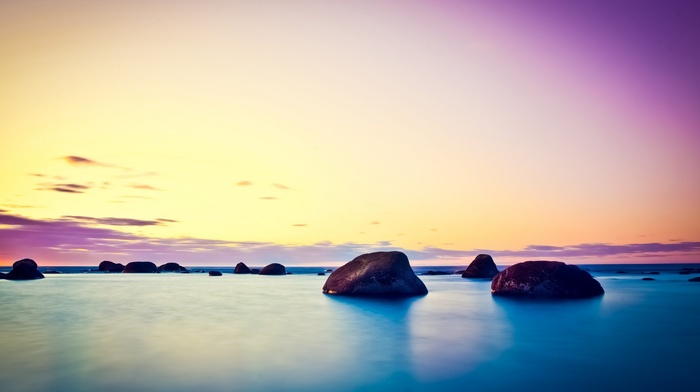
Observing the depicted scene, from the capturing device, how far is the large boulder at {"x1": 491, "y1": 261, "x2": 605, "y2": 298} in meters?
24.1

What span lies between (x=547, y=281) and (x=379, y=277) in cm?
936

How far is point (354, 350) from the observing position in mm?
10625

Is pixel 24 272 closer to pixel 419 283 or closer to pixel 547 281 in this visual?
pixel 419 283

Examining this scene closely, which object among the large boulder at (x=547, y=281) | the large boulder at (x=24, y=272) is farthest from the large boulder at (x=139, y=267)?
the large boulder at (x=547, y=281)

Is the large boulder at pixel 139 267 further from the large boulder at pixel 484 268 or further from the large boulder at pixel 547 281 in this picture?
the large boulder at pixel 547 281

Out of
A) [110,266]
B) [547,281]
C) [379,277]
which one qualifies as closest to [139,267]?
[110,266]

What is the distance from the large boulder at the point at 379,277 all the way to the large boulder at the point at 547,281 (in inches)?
228

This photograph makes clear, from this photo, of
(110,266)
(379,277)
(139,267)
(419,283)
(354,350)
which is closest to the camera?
(354,350)

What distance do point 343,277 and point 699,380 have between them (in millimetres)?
20505

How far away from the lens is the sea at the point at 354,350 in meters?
7.61

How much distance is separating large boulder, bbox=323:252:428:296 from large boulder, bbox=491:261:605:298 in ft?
19.0

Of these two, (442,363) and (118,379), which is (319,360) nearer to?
(442,363)

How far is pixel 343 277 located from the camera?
26.9 m

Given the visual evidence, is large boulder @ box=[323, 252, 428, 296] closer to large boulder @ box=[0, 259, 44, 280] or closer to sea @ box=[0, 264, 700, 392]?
sea @ box=[0, 264, 700, 392]
